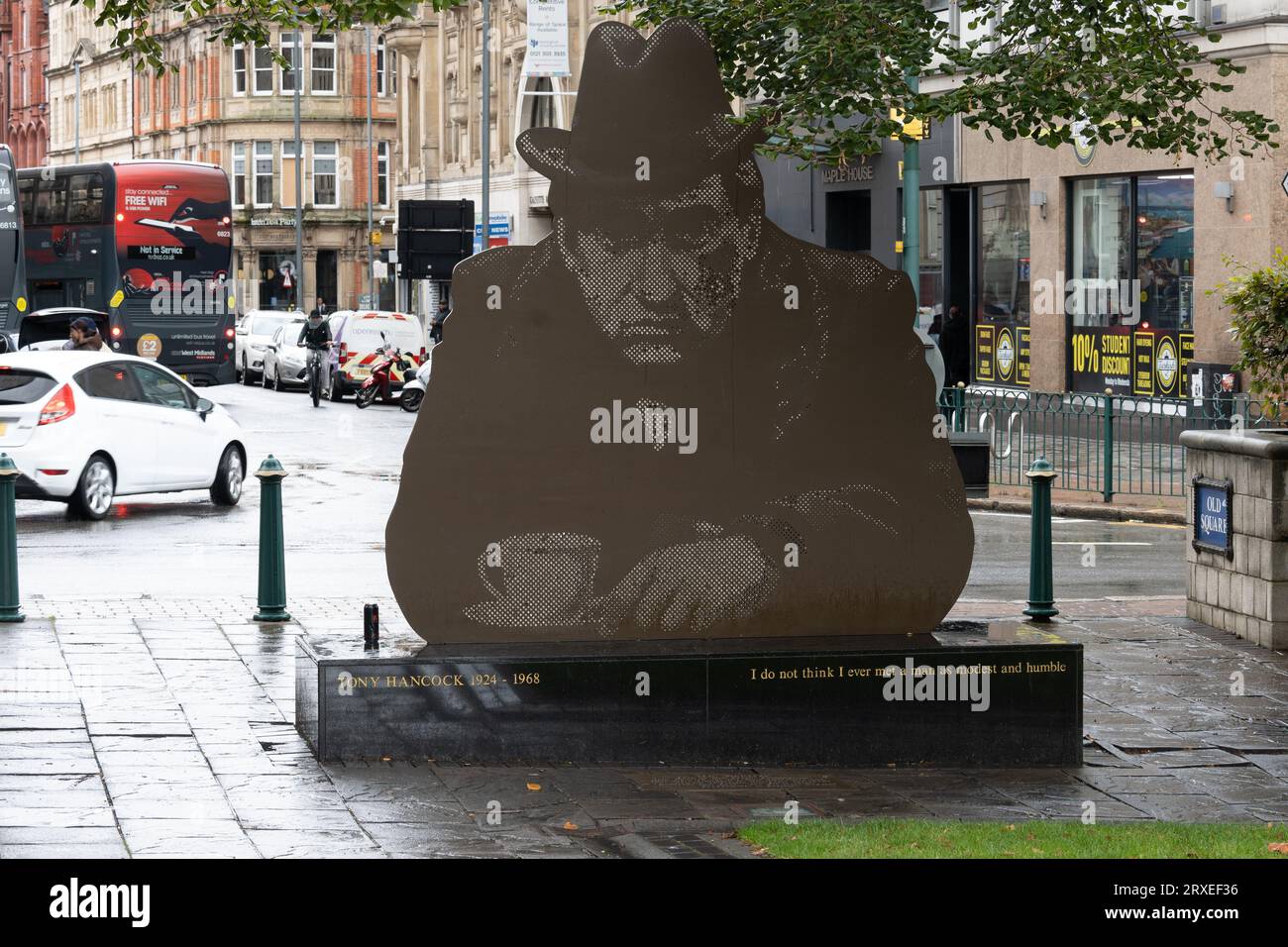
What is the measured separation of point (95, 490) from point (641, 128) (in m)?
12.2

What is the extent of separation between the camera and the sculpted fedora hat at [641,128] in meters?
9.50

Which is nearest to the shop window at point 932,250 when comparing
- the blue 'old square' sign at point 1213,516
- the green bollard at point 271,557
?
the blue 'old square' sign at point 1213,516

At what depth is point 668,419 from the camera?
9.52 m

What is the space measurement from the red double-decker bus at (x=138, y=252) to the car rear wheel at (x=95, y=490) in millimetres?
20742

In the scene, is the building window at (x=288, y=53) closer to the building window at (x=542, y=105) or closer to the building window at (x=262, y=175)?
the building window at (x=262, y=175)

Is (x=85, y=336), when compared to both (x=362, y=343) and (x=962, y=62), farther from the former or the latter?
(x=362, y=343)

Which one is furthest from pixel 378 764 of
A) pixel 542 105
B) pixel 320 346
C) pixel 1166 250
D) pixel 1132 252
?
pixel 542 105

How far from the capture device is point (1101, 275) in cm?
3347

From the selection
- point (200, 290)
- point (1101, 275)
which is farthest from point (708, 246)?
point (200, 290)

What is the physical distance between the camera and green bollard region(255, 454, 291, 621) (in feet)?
43.4

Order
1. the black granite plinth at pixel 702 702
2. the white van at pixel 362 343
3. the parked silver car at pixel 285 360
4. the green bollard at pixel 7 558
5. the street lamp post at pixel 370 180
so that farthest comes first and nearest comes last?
1. the street lamp post at pixel 370 180
2. the parked silver car at pixel 285 360
3. the white van at pixel 362 343
4. the green bollard at pixel 7 558
5. the black granite plinth at pixel 702 702

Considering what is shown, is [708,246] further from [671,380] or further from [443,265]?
[443,265]

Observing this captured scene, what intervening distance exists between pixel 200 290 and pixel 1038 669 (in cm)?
3488
